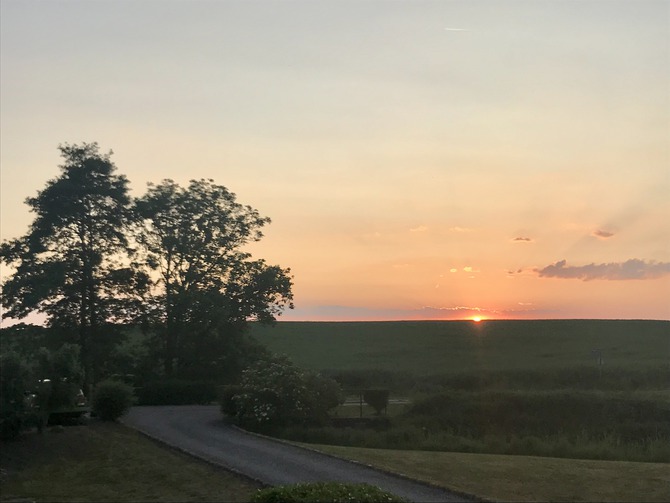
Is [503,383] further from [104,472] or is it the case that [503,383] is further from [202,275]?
[104,472]

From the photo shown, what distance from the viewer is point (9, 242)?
38.6 m

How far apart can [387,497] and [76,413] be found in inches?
613

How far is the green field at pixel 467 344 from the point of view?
219 feet

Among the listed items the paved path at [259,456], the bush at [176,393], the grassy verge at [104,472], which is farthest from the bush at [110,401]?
the bush at [176,393]

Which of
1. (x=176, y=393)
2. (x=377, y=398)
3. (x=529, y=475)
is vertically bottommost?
(x=529, y=475)

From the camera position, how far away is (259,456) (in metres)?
19.7

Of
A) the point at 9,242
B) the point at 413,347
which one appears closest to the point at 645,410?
the point at 9,242

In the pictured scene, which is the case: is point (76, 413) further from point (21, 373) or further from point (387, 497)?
point (387, 497)

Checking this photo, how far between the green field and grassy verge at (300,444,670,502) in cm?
3687

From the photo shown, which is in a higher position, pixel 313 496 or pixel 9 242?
pixel 9 242

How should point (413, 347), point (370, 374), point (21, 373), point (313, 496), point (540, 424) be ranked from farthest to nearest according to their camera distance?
point (413, 347)
point (370, 374)
point (540, 424)
point (21, 373)
point (313, 496)

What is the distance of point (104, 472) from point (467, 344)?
7343cm

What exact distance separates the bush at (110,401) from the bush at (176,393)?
10.4 m

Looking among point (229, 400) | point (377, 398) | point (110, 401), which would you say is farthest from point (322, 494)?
point (377, 398)
